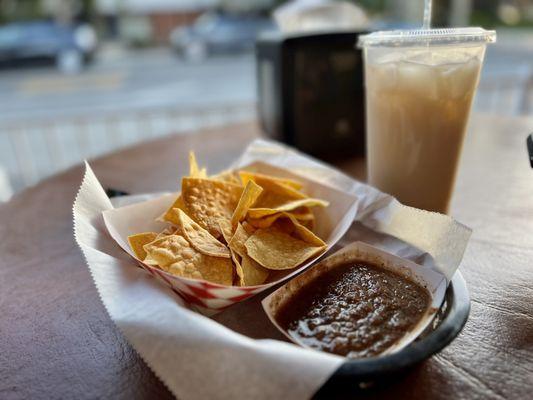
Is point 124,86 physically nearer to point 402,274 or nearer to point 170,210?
point 170,210

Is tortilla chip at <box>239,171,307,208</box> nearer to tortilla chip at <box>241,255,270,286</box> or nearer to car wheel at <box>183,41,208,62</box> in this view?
tortilla chip at <box>241,255,270,286</box>

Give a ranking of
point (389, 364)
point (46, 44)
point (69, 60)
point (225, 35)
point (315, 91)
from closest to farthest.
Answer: point (389, 364), point (315, 91), point (46, 44), point (69, 60), point (225, 35)

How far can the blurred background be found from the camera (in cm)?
270

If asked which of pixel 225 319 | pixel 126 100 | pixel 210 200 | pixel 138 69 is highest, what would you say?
pixel 210 200

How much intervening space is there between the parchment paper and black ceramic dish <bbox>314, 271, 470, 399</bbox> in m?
0.03

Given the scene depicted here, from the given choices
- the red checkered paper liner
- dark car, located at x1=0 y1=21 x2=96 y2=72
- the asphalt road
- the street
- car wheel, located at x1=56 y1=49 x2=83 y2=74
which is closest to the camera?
the red checkered paper liner

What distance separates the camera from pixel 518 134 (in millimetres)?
1431

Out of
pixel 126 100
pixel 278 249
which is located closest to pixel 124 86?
pixel 126 100

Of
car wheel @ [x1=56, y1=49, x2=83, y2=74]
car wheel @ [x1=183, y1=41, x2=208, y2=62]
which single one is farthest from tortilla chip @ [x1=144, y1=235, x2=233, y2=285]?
car wheel @ [x1=183, y1=41, x2=208, y2=62]

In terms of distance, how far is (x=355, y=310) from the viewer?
588 mm

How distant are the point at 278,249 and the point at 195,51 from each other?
7.92 m

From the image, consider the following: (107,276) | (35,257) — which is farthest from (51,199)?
(107,276)

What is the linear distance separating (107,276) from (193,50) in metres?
7.98

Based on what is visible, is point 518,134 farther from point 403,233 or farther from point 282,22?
point 403,233
